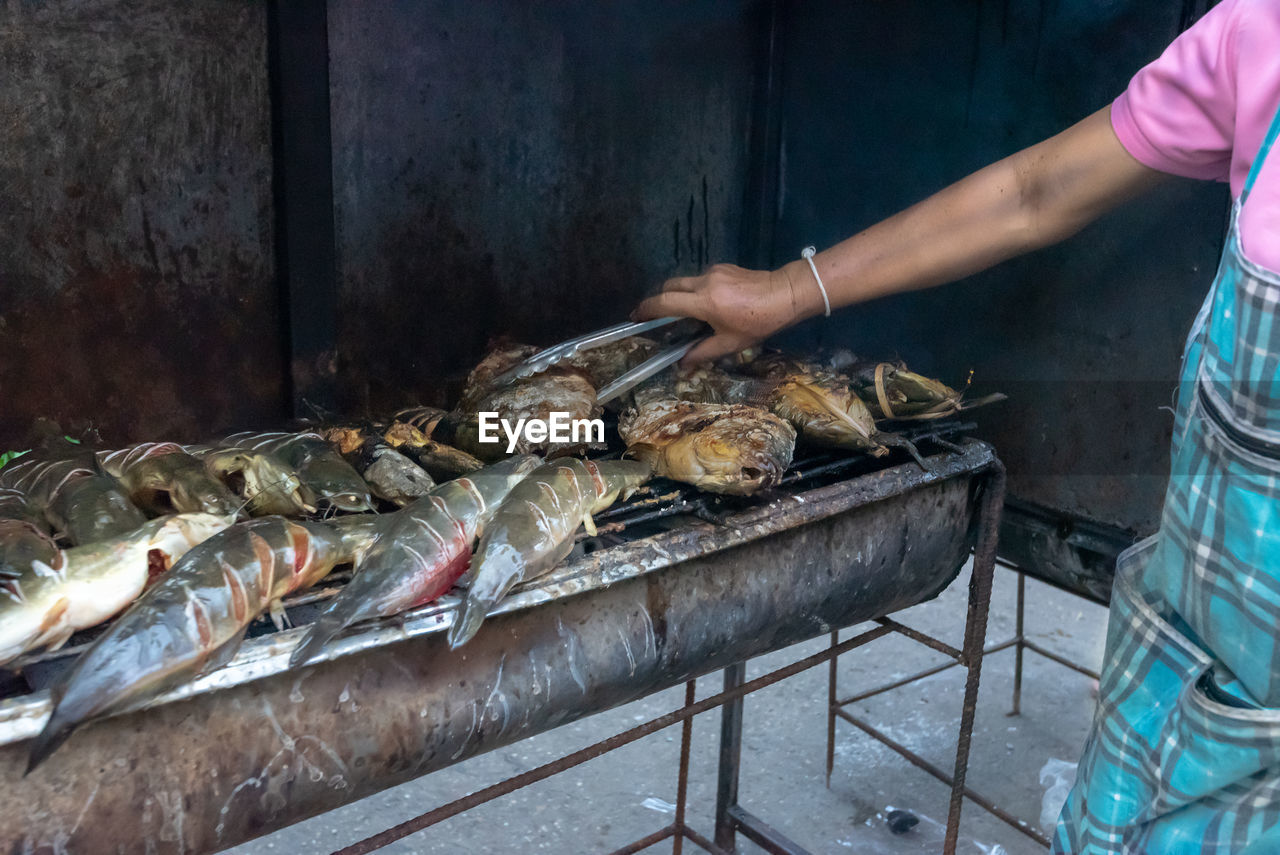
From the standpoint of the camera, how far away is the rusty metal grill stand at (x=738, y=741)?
196 cm

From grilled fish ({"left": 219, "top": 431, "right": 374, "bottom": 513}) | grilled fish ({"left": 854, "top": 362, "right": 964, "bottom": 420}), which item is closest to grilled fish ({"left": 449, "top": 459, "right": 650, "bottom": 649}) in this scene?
grilled fish ({"left": 219, "top": 431, "right": 374, "bottom": 513})

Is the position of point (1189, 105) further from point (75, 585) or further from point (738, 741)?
point (738, 741)

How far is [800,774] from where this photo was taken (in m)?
3.71

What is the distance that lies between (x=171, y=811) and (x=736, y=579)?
1015 mm

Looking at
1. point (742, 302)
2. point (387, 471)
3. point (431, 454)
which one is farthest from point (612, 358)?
point (387, 471)

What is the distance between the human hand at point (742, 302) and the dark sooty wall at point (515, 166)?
61 centimetres

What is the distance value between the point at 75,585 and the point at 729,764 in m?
2.34

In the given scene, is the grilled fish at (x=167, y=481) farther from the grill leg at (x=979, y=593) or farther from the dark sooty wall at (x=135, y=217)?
the grill leg at (x=979, y=593)

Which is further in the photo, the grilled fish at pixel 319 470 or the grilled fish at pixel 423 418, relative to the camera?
the grilled fish at pixel 423 418

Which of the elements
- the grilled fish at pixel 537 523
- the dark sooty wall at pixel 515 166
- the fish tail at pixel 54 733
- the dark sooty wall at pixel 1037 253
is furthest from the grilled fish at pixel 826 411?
the fish tail at pixel 54 733

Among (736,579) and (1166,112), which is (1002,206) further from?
(736,579)

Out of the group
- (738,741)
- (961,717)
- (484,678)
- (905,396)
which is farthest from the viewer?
(961,717)

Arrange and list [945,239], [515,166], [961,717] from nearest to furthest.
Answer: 1. [945,239]
2. [515,166]
3. [961,717]

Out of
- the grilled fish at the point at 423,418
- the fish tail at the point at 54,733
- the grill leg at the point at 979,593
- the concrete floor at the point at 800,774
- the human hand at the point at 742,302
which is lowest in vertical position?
the concrete floor at the point at 800,774
